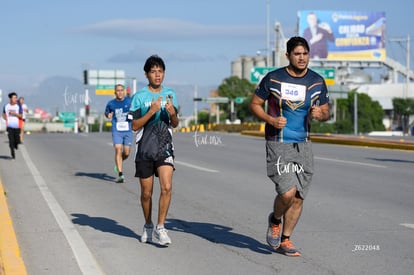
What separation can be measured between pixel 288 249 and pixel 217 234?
1.60 meters

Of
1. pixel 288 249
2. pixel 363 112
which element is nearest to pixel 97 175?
pixel 288 249

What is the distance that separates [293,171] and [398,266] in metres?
1.24

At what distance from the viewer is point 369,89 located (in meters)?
123

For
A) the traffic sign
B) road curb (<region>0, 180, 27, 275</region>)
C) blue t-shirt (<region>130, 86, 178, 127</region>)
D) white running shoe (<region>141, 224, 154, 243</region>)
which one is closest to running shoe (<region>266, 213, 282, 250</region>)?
white running shoe (<region>141, 224, 154, 243</region>)

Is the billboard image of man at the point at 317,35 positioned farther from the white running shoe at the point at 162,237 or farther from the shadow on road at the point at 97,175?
the white running shoe at the point at 162,237

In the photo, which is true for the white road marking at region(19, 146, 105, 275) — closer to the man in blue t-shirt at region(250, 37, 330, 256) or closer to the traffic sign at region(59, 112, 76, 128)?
the man in blue t-shirt at region(250, 37, 330, 256)

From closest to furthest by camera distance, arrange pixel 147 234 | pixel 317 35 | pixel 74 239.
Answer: pixel 147 234 → pixel 74 239 → pixel 317 35

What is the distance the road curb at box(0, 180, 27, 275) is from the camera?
7223 mm

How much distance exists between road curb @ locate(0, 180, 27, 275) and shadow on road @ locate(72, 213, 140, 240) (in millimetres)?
867

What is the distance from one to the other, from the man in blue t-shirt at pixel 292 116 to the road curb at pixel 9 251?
2.38m

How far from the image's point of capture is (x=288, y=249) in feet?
25.8

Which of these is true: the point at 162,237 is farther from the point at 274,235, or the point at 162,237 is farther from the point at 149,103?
the point at 149,103

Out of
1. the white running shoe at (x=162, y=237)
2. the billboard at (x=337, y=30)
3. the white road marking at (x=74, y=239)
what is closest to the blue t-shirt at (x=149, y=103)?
the white running shoe at (x=162, y=237)

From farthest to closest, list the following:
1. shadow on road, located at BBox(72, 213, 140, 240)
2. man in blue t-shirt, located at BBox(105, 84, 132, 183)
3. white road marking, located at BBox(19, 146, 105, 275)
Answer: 1. man in blue t-shirt, located at BBox(105, 84, 132, 183)
2. shadow on road, located at BBox(72, 213, 140, 240)
3. white road marking, located at BBox(19, 146, 105, 275)
